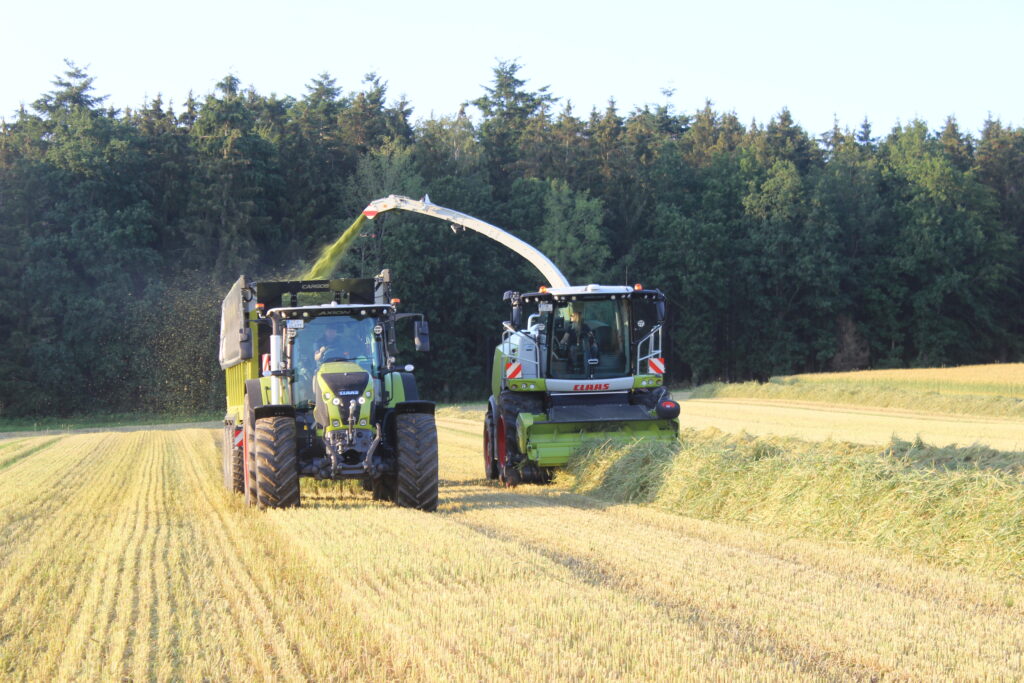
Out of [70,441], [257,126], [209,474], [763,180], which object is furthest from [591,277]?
[209,474]

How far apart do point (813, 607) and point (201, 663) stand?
11.3 feet

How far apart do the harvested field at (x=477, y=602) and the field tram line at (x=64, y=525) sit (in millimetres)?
46

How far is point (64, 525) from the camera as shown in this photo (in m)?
10.0

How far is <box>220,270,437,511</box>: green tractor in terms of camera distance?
1030 centimetres

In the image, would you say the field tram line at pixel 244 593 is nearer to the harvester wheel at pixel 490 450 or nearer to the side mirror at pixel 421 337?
the side mirror at pixel 421 337

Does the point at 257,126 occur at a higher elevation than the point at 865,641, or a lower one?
higher

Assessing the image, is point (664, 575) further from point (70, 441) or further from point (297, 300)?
point (70, 441)

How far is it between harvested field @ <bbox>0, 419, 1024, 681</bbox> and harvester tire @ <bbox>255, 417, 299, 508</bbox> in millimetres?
262

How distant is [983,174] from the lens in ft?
197

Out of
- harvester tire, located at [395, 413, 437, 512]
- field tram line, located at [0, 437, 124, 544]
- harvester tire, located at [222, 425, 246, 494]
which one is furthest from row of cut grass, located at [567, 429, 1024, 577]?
field tram line, located at [0, 437, 124, 544]

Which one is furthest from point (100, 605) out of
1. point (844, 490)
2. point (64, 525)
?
point (844, 490)

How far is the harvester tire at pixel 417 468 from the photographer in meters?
10.3

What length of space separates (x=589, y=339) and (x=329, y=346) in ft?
12.8

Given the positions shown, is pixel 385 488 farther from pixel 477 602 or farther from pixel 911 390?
pixel 911 390
